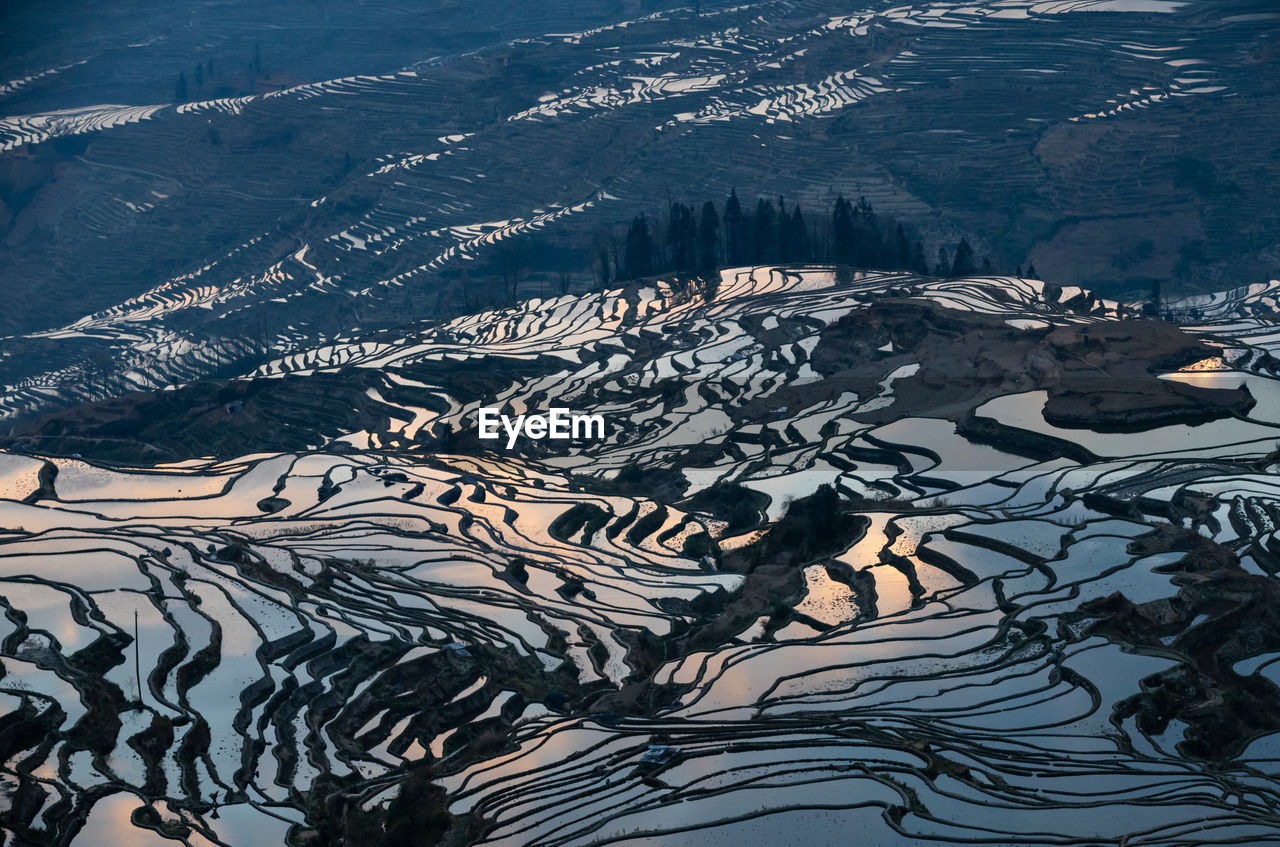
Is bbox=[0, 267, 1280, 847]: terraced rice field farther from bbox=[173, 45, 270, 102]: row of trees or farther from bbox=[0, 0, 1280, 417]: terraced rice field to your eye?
bbox=[173, 45, 270, 102]: row of trees

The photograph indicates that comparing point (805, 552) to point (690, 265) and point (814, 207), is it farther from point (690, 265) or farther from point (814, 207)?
point (814, 207)

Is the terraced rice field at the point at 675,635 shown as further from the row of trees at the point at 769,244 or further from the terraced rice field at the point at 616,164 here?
the terraced rice field at the point at 616,164

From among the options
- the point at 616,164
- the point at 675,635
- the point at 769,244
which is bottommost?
the point at 616,164


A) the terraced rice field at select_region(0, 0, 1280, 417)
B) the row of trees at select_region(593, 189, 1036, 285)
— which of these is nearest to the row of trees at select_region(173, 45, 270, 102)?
the terraced rice field at select_region(0, 0, 1280, 417)

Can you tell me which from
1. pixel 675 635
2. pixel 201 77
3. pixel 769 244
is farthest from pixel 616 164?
pixel 675 635

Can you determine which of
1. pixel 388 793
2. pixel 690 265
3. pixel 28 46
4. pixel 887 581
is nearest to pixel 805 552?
pixel 887 581

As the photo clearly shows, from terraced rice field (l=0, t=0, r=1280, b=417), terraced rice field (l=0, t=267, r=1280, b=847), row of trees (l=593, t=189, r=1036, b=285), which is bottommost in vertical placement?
terraced rice field (l=0, t=0, r=1280, b=417)

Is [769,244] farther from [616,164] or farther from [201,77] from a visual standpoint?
[201,77]

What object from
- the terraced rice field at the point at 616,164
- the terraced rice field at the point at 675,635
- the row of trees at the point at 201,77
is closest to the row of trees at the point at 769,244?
the terraced rice field at the point at 616,164
